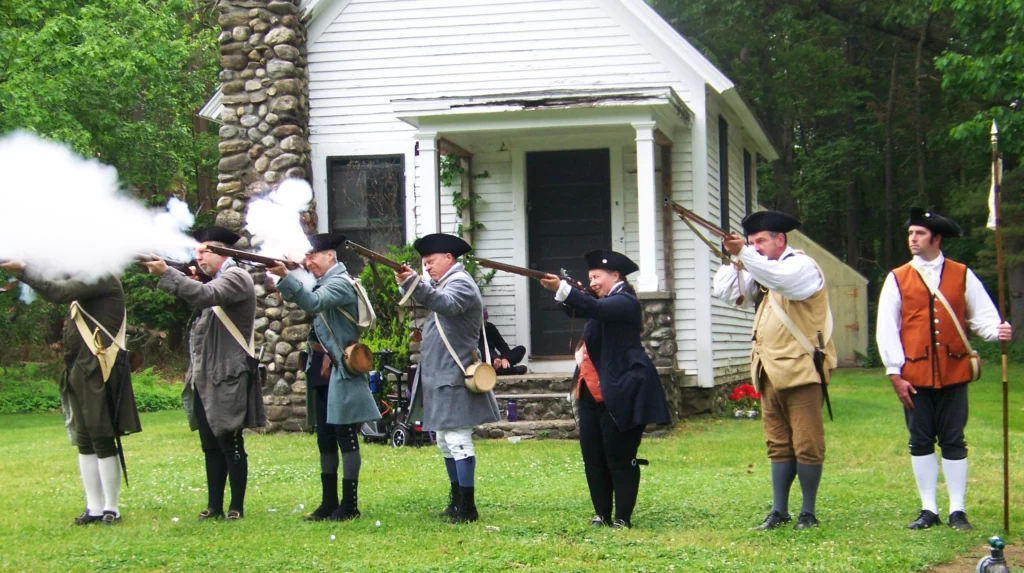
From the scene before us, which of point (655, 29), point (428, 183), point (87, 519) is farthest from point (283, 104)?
point (87, 519)

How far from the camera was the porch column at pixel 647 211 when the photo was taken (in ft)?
46.4

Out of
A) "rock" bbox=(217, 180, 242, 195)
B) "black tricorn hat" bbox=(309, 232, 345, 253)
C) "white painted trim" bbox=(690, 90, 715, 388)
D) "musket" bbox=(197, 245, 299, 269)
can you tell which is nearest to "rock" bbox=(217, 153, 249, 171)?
"rock" bbox=(217, 180, 242, 195)

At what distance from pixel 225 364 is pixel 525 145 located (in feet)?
27.4

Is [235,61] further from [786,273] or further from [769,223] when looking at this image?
[786,273]

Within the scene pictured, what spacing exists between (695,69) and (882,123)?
22.5 metres

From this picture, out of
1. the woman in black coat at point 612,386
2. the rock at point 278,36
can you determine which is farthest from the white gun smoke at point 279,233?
the rock at point 278,36

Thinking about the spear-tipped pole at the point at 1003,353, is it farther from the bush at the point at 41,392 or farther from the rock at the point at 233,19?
the bush at the point at 41,392

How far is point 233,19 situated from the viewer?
15.4 meters

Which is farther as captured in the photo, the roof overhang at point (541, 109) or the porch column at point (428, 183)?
the porch column at point (428, 183)

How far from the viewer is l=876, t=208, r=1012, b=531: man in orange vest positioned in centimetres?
746

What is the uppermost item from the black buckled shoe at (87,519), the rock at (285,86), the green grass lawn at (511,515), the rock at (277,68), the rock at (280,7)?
the rock at (280,7)

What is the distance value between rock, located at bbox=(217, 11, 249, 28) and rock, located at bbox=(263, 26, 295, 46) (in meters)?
0.36

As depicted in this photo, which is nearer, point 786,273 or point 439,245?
point 786,273

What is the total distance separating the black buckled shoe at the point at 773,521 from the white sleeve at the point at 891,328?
118cm
